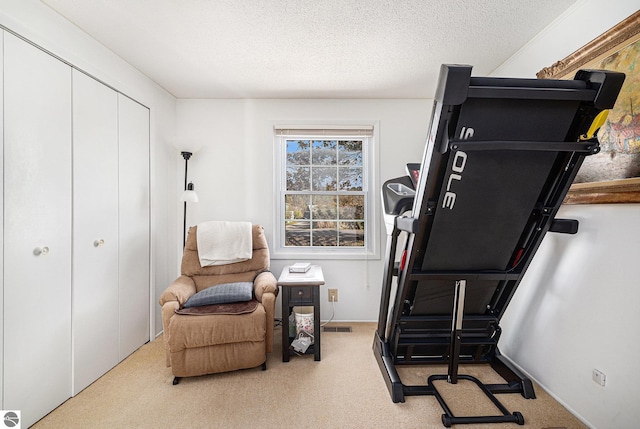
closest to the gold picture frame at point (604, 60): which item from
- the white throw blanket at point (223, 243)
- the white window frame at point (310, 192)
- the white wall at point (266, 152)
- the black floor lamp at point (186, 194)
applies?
the white wall at point (266, 152)

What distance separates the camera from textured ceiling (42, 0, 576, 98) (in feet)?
5.56

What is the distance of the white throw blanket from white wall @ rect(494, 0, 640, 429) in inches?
91.7

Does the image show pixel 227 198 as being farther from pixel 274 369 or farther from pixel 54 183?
pixel 274 369

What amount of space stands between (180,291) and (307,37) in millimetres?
2158

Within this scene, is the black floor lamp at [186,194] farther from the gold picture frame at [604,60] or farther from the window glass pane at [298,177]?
the gold picture frame at [604,60]

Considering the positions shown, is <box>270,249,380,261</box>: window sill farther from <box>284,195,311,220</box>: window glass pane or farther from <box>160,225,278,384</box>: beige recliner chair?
<box>160,225,278,384</box>: beige recliner chair

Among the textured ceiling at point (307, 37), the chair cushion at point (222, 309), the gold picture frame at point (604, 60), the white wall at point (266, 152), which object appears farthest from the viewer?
the white wall at point (266, 152)

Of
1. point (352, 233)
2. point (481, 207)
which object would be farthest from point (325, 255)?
point (481, 207)

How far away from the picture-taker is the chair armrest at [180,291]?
206cm

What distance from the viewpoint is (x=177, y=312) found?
1.98 meters

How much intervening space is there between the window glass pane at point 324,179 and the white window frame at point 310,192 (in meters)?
0.14

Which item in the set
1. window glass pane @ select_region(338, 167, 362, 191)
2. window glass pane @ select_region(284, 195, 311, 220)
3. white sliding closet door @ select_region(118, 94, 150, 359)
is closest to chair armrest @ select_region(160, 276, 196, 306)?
white sliding closet door @ select_region(118, 94, 150, 359)

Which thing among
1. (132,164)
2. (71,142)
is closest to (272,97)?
(132,164)

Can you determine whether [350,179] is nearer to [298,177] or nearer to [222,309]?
[298,177]
